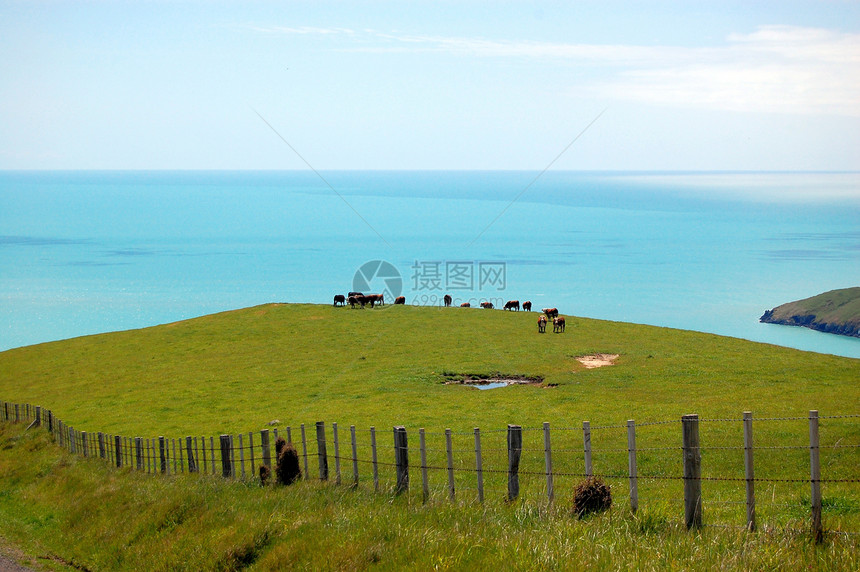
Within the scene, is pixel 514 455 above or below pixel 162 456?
above

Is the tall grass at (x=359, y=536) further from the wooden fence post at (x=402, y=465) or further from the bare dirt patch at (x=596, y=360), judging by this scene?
the bare dirt patch at (x=596, y=360)

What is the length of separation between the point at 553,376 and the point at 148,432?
19.4 m

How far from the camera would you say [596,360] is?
41.6 meters

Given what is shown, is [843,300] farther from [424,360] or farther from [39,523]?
[39,523]

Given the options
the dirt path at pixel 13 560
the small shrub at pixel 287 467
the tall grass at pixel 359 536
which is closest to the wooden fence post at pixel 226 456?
the tall grass at pixel 359 536

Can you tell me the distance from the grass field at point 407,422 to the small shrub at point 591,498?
1.03 feet

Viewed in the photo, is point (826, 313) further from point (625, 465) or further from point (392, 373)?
point (625, 465)

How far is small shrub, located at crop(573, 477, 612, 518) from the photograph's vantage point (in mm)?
10500

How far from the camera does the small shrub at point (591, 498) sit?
10500mm

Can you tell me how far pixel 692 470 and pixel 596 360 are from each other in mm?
33088

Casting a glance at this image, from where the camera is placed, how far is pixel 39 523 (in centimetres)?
1488

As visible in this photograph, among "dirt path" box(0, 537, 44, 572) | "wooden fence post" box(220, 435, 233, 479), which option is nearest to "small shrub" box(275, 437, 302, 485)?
"wooden fence post" box(220, 435, 233, 479)

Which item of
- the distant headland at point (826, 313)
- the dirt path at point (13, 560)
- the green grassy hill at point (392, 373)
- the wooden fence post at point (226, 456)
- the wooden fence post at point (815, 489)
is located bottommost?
the distant headland at point (826, 313)

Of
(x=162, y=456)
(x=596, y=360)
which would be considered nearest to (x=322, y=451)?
(x=162, y=456)
